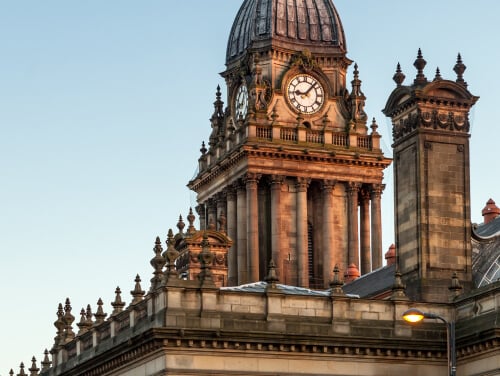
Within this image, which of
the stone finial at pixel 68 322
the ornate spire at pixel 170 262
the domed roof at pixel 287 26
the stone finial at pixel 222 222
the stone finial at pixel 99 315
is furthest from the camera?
the domed roof at pixel 287 26

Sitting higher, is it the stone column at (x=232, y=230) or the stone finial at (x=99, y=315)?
the stone column at (x=232, y=230)

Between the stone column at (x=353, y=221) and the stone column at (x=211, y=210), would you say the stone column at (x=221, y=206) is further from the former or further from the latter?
the stone column at (x=353, y=221)

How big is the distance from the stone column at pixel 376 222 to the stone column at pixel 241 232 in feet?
29.4

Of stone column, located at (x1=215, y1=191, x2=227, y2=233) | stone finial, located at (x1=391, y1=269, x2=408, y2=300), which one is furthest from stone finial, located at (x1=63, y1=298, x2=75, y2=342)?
stone column, located at (x1=215, y1=191, x2=227, y2=233)

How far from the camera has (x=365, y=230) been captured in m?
110

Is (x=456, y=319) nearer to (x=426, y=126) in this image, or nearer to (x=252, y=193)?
(x=426, y=126)

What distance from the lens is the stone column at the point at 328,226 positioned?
106375 millimetres

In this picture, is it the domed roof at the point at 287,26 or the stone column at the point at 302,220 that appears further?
the domed roof at the point at 287,26

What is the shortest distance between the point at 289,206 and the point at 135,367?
45069mm

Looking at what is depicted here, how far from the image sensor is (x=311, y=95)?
110 m

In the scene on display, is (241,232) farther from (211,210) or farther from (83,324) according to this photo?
(83,324)

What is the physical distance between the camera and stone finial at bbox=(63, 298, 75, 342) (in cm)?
7769

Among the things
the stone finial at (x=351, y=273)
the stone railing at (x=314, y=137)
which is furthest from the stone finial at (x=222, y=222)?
the stone finial at (x=351, y=273)

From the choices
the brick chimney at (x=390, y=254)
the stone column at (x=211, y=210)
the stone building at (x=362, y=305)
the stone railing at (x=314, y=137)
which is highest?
the stone railing at (x=314, y=137)
